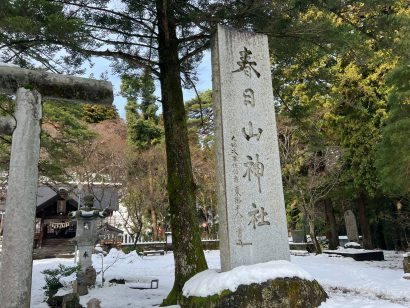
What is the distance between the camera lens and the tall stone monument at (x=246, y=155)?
5.09 meters

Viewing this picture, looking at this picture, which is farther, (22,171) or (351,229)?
(351,229)

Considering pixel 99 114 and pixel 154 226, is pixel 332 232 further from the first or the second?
pixel 99 114

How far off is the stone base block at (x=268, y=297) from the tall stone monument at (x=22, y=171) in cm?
231

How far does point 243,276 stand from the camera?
184 inches

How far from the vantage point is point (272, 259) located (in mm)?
5199

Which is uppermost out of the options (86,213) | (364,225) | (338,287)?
(86,213)

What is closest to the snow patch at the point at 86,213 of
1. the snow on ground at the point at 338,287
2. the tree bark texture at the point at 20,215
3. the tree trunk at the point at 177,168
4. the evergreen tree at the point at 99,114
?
the snow on ground at the point at 338,287

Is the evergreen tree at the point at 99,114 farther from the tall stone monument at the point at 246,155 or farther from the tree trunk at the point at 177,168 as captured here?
the tall stone monument at the point at 246,155

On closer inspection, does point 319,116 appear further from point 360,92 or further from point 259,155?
point 259,155

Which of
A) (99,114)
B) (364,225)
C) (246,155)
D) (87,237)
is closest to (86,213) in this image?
(87,237)

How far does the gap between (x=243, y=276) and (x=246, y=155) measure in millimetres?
1780

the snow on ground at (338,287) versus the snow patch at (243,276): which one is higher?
the snow patch at (243,276)

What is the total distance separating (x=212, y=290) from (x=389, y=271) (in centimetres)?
1014

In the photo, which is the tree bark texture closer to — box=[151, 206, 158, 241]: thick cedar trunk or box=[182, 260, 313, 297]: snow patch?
box=[182, 260, 313, 297]: snow patch
